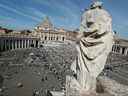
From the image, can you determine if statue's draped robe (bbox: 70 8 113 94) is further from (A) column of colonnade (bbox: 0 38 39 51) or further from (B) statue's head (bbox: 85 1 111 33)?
(A) column of colonnade (bbox: 0 38 39 51)

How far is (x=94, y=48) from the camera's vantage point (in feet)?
11.0

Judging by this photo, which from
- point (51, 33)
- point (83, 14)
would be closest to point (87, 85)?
point (83, 14)

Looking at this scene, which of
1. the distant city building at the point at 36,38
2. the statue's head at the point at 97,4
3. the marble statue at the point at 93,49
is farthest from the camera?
the distant city building at the point at 36,38

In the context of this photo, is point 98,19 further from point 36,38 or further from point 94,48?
point 36,38

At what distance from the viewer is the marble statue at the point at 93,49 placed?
3334 mm

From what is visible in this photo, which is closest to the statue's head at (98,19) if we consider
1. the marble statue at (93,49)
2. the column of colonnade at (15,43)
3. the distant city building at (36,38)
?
the marble statue at (93,49)

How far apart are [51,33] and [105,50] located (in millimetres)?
103420

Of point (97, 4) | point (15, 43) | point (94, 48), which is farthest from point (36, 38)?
point (94, 48)

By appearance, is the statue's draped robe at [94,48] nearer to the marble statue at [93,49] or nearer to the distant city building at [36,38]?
the marble statue at [93,49]

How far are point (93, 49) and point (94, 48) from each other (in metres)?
0.03

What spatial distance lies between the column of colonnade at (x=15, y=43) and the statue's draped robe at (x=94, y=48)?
57.7 meters

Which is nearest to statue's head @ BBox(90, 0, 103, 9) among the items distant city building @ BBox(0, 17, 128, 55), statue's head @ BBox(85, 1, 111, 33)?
statue's head @ BBox(85, 1, 111, 33)

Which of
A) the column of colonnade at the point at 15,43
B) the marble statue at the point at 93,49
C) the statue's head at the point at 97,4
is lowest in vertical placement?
the column of colonnade at the point at 15,43

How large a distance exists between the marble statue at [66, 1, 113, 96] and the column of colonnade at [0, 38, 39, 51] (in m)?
57.7
